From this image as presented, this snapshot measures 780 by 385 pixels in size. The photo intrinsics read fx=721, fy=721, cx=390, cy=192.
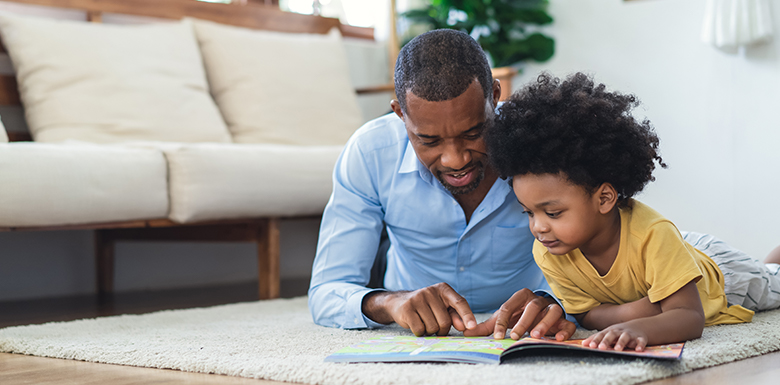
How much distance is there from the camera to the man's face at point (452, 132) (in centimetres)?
123

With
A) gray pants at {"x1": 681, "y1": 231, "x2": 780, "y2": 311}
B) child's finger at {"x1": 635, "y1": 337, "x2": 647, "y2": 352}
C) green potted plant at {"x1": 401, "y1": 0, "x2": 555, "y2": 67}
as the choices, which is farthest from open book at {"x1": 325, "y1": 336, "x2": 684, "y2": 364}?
green potted plant at {"x1": 401, "y1": 0, "x2": 555, "y2": 67}

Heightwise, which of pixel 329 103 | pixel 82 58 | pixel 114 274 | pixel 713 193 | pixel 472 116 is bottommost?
pixel 114 274

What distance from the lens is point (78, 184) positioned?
1.69m

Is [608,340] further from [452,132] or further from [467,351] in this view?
[452,132]

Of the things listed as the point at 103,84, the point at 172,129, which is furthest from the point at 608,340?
the point at 103,84

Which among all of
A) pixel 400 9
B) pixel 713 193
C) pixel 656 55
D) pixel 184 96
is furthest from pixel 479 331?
pixel 400 9

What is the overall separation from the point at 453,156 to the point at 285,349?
1.43 feet

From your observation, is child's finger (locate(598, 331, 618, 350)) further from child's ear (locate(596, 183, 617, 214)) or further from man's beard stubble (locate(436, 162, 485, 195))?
man's beard stubble (locate(436, 162, 485, 195))

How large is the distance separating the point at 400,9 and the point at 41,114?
1.97 meters

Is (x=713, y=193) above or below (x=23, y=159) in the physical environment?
below

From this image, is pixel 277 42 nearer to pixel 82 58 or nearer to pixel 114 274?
pixel 82 58

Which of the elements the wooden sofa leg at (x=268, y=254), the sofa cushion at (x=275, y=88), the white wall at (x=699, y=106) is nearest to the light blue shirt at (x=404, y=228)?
the wooden sofa leg at (x=268, y=254)

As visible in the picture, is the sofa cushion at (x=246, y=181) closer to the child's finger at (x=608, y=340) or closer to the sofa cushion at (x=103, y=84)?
the sofa cushion at (x=103, y=84)

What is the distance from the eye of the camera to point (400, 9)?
11.9 ft
